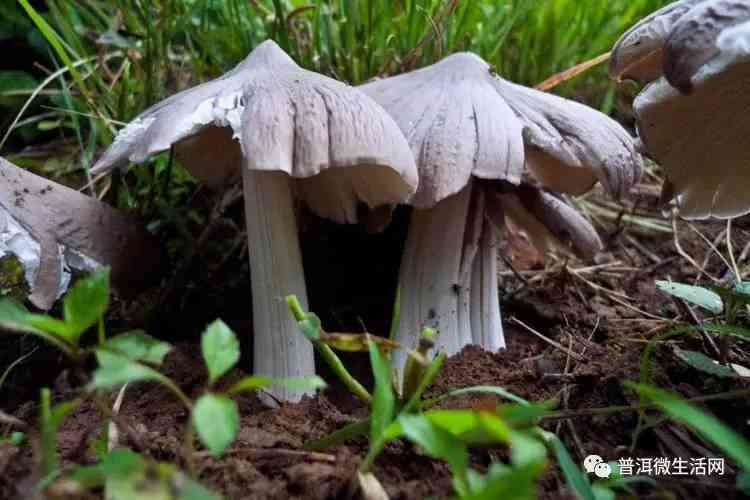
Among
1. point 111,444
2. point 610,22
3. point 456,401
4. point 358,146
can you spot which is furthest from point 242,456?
point 610,22

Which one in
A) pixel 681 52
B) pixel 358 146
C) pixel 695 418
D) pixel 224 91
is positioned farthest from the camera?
pixel 224 91

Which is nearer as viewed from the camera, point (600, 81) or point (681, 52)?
point (681, 52)

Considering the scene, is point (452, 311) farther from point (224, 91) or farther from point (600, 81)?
point (600, 81)

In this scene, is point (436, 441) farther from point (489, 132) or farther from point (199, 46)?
point (199, 46)

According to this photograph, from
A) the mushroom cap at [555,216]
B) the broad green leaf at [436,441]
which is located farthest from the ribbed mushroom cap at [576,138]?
the broad green leaf at [436,441]

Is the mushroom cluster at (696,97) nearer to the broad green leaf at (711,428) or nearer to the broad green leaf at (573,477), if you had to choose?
the broad green leaf at (711,428)

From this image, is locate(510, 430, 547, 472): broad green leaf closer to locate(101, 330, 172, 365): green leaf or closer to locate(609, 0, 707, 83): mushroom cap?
locate(101, 330, 172, 365): green leaf

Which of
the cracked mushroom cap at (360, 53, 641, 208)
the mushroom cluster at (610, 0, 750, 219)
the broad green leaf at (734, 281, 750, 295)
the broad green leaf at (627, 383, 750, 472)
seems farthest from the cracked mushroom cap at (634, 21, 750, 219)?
the broad green leaf at (627, 383, 750, 472)
